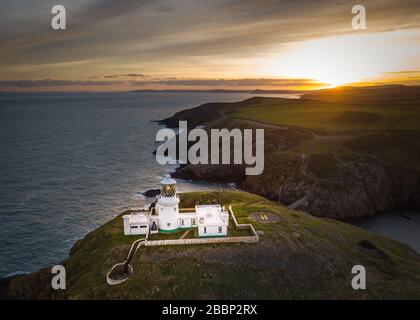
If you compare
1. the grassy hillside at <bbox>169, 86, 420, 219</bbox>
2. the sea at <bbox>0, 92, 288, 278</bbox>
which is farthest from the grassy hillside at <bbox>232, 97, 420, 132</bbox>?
the sea at <bbox>0, 92, 288, 278</bbox>

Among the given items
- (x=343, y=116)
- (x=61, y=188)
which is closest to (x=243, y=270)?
(x=61, y=188)

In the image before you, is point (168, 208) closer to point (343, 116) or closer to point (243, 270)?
point (243, 270)

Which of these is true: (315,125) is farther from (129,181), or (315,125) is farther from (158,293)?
(158,293)

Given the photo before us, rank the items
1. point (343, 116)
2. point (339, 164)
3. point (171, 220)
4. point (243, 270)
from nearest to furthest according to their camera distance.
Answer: point (243, 270) → point (171, 220) → point (339, 164) → point (343, 116)

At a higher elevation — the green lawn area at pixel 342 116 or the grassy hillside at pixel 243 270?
the green lawn area at pixel 342 116

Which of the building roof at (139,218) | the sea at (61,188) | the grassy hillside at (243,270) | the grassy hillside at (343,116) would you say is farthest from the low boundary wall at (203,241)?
the grassy hillside at (343,116)

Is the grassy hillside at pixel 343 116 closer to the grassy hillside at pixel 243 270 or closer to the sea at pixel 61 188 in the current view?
the sea at pixel 61 188

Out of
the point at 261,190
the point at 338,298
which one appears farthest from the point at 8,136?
the point at 338,298

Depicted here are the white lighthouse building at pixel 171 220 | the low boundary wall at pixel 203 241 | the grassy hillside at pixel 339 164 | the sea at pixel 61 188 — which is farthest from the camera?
the grassy hillside at pixel 339 164
